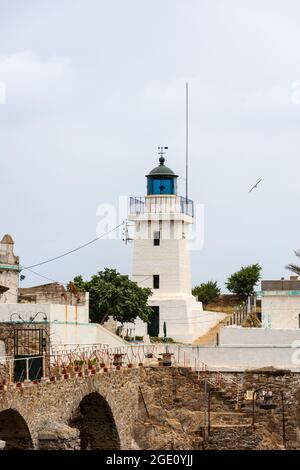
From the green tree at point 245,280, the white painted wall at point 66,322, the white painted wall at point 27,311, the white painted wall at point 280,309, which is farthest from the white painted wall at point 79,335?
the green tree at point 245,280

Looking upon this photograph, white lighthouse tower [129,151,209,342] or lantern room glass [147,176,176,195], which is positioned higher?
lantern room glass [147,176,176,195]

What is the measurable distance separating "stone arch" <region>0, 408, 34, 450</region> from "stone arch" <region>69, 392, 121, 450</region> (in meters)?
7.58

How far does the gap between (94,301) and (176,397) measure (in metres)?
8.74

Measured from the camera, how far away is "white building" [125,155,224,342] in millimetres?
57938

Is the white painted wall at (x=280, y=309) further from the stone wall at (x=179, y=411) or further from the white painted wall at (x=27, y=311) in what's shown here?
the white painted wall at (x=27, y=311)

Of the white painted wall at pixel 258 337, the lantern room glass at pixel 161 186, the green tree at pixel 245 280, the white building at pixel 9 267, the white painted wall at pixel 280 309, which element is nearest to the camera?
the white painted wall at pixel 258 337

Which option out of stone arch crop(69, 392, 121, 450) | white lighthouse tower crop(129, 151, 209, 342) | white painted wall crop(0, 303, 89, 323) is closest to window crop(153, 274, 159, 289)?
white lighthouse tower crop(129, 151, 209, 342)

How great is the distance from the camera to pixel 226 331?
50.4m

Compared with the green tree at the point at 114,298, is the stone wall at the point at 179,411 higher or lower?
lower

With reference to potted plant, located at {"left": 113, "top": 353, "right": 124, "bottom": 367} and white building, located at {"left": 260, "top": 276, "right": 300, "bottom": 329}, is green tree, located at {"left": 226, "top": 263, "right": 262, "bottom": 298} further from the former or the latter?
potted plant, located at {"left": 113, "top": 353, "right": 124, "bottom": 367}

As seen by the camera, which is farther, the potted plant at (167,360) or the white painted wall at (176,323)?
the white painted wall at (176,323)

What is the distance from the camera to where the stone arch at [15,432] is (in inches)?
1326

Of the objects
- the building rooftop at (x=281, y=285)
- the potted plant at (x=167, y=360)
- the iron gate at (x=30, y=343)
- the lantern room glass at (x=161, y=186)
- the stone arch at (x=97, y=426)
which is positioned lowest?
the stone arch at (x=97, y=426)
